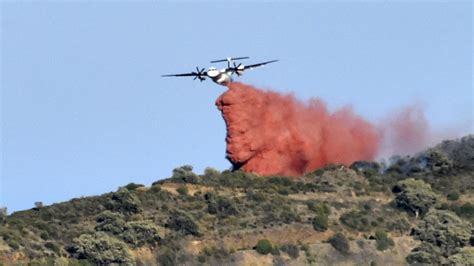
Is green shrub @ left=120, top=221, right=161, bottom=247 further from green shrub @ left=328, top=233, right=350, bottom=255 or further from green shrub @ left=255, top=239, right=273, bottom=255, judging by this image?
green shrub @ left=328, top=233, right=350, bottom=255

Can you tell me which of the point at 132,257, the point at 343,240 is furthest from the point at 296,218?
the point at 132,257

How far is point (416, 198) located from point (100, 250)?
134 feet

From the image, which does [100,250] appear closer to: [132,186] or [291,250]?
[291,250]

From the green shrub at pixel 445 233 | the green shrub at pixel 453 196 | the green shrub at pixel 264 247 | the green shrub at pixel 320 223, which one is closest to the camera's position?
the green shrub at pixel 264 247

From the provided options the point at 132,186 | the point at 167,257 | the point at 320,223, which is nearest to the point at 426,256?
the point at 320,223

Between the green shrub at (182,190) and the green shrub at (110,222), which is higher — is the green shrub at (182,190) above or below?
above

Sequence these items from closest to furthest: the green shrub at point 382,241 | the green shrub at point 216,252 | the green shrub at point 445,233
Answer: the green shrub at point 216,252 < the green shrub at point 382,241 < the green shrub at point 445,233

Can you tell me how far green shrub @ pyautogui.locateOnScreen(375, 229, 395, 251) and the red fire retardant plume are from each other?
19.9 metres

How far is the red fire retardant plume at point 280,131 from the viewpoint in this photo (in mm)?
182625

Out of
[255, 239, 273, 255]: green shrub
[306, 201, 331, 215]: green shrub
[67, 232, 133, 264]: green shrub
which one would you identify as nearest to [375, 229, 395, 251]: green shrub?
[306, 201, 331, 215]: green shrub

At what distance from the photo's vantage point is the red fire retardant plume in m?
183

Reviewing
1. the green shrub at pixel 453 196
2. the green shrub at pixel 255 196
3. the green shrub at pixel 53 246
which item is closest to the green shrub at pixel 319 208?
the green shrub at pixel 255 196

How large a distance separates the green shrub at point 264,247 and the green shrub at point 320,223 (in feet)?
34.1

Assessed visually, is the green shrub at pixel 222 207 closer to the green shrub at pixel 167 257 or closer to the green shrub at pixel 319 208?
the green shrub at pixel 319 208
